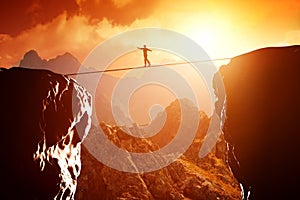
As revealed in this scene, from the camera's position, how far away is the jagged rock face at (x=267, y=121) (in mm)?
25266

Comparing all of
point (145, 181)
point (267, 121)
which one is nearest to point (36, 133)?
point (267, 121)

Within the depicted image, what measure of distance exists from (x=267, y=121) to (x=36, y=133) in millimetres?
17996

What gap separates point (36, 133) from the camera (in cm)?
2439

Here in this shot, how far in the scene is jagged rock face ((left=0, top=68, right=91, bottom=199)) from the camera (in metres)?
23.5

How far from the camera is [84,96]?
30.2 meters

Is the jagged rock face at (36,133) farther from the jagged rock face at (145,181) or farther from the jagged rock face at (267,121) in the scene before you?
the jagged rock face at (145,181)

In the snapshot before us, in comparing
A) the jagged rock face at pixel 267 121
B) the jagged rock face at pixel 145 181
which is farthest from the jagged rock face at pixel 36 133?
the jagged rock face at pixel 145 181

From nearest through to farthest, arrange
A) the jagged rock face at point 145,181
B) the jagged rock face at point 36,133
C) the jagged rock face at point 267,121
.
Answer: the jagged rock face at point 36,133 < the jagged rock face at point 267,121 < the jagged rock face at point 145,181

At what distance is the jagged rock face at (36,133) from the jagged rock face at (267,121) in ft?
47.6

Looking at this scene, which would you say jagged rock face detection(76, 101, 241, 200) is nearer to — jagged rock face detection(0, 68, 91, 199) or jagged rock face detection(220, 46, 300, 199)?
jagged rock face detection(0, 68, 91, 199)

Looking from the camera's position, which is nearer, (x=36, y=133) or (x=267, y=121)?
(x=36, y=133)

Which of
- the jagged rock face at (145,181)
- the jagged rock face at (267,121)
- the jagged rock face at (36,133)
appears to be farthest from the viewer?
the jagged rock face at (145,181)

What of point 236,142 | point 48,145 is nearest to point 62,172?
point 48,145

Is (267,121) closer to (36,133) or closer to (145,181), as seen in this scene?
(36,133)
